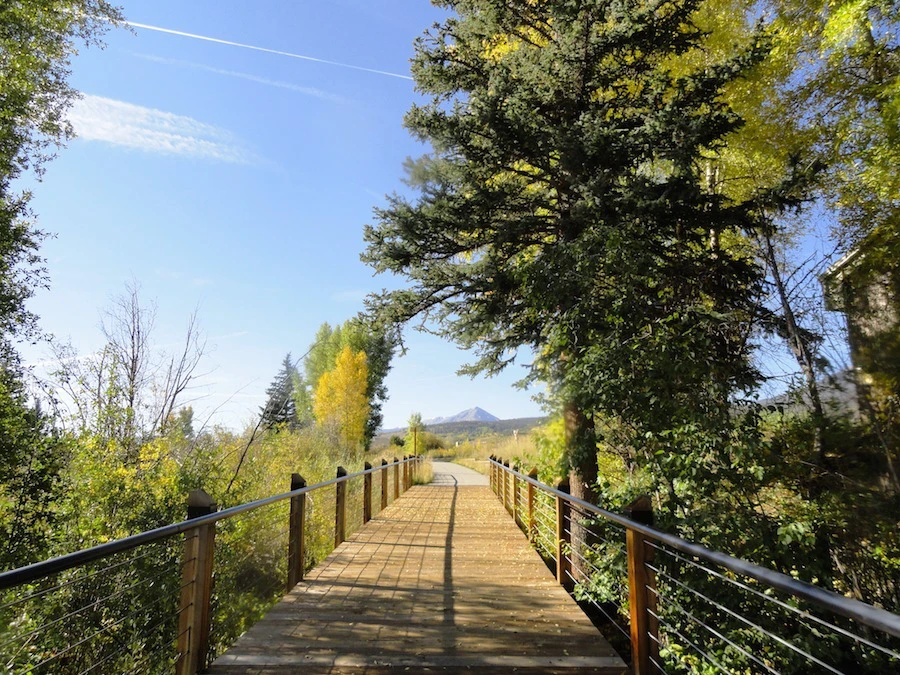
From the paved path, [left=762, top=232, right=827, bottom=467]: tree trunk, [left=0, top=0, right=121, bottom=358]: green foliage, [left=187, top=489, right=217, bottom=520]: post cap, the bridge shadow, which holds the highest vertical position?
[left=0, top=0, right=121, bottom=358]: green foliage

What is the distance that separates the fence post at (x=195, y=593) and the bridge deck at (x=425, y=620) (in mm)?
173

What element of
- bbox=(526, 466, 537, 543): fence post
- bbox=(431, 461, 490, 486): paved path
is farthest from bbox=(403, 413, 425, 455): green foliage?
bbox=(526, 466, 537, 543): fence post

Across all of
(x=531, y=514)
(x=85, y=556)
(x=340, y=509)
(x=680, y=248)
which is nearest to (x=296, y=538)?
(x=340, y=509)

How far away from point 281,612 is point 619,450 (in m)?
4.30

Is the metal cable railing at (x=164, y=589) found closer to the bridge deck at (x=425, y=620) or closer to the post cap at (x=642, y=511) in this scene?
the bridge deck at (x=425, y=620)

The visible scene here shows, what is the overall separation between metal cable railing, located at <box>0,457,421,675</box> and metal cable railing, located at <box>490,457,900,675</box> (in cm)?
238

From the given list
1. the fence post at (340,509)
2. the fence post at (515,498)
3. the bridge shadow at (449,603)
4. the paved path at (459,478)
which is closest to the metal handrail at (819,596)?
the bridge shadow at (449,603)

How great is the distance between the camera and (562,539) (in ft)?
16.0

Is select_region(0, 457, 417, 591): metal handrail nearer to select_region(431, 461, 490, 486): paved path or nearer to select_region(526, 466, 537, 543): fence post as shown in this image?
select_region(526, 466, 537, 543): fence post

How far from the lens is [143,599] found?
5.30 m

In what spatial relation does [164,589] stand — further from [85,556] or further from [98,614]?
[85,556]

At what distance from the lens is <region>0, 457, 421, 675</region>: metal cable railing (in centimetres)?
242

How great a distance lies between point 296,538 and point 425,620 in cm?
159

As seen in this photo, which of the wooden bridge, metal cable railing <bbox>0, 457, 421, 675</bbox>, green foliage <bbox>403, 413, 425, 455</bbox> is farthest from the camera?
green foliage <bbox>403, 413, 425, 455</bbox>
